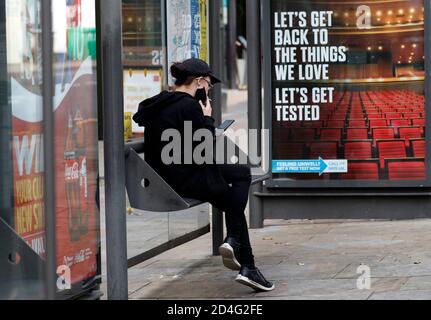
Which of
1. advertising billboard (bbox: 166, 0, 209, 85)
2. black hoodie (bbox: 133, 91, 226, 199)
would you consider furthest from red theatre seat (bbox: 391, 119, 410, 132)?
black hoodie (bbox: 133, 91, 226, 199)

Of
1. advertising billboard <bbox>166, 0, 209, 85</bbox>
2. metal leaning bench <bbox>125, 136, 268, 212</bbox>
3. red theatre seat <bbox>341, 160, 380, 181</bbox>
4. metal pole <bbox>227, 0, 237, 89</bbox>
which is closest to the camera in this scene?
metal leaning bench <bbox>125, 136, 268, 212</bbox>

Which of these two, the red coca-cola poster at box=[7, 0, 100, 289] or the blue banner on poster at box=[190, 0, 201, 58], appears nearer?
the red coca-cola poster at box=[7, 0, 100, 289]

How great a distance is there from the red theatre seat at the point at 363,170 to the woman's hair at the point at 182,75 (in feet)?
9.27

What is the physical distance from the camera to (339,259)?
23.5 ft

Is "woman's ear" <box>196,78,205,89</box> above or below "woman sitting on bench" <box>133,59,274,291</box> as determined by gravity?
above

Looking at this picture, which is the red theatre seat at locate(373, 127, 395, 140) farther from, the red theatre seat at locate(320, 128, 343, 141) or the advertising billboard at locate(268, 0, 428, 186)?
the red theatre seat at locate(320, 128, 343, 141)

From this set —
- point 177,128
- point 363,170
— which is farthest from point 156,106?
point 363,170

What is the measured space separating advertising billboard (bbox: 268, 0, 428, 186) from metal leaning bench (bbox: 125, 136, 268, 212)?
2.98m

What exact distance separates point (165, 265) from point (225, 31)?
28.5 meters

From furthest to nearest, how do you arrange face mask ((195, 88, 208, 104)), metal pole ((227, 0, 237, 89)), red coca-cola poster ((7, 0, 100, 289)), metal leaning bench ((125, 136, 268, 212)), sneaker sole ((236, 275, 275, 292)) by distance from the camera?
metal pole ((227, 0, 237, 89)), face mask ((195, 88, 208, 104)), sneaker sole ((236, 275, 275, 292)), metal leaning bench ((125, 136, 268, 212)), red coca-cola poster ((7, 0, 100, 289))

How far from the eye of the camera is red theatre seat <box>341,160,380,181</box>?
8.81 metres

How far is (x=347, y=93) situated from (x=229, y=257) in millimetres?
3090

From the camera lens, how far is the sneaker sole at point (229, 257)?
20.1ft
